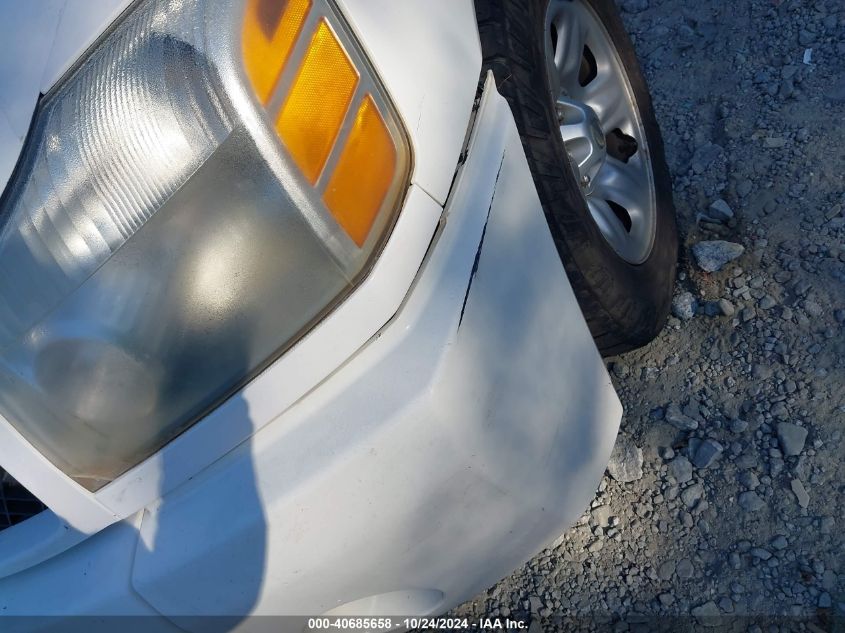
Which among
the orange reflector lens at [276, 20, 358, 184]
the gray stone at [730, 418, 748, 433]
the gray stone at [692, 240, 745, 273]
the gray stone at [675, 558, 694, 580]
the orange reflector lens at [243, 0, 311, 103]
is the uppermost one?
the orange reflector lens at [243, 0, 311, 103]

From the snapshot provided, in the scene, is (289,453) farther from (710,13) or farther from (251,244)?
(710,13)

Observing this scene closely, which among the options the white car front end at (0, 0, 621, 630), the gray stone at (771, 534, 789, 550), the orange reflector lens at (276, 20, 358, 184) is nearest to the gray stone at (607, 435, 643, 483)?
the gray stone at (771, 534, 789, 550)

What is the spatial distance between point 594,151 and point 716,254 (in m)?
0.55

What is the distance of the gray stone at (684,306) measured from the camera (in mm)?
2389

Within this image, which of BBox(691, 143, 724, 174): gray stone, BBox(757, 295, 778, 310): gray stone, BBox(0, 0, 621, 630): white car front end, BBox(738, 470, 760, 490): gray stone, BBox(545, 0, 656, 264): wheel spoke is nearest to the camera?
BBox(0, 0, 621, 630): white car front end

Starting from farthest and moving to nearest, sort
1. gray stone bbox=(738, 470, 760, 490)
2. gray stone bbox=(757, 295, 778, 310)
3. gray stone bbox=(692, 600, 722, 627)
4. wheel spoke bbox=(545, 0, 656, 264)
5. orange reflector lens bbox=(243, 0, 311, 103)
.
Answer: gray stone bbox=(757, 295, 778, 310) → wheel spoke bbox=(545, 0, 656, 264) → gray stone bbox=(738, 470, 760, 490) → gray stone bbox=(692, 600, 722, 627) → orange reflector lens bbox=(243, 0, 311, 103)

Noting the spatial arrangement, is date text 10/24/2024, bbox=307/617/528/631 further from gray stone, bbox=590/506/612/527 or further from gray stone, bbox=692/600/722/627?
gray stone, bbox=692/600/722/627

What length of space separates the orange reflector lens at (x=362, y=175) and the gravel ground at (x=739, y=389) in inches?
50.3

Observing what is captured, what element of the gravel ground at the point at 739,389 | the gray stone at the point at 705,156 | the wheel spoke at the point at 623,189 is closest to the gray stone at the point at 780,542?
the gravel ground at the point at 739,389

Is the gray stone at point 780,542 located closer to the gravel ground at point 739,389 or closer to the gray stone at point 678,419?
the gravel ground at point 739,389

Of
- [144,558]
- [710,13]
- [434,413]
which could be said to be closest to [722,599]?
[434,413]

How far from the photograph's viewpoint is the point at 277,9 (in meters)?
1.22

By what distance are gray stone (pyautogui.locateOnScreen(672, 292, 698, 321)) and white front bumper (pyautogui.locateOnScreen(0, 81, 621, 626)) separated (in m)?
0.96

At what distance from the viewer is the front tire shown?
1790mm
